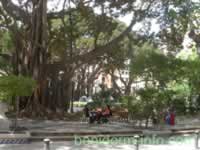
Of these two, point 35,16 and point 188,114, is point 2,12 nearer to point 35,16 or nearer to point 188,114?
point 35,16

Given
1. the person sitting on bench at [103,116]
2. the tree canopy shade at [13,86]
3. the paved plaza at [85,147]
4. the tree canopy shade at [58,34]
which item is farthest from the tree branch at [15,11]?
the paved plaza at [85,147]

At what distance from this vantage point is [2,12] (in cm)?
2378

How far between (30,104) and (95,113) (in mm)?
3802

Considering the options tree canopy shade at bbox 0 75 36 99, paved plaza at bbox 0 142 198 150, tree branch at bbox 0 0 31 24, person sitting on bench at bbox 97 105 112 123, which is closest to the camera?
paved plaza at bbox 0 142 198 150

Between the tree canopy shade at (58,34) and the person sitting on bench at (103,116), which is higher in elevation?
the tree canopy shade at (58,34)

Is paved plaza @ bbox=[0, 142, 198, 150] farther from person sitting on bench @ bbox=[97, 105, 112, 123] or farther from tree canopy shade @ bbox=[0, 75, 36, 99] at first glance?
person sitting on bench @ bbox=[97, 105, 112, 123]

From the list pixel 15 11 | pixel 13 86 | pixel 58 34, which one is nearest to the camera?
pixel 13 86

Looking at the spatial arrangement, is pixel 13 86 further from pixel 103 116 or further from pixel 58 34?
pixel 58 34

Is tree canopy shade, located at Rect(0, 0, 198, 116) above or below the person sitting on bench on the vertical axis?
above

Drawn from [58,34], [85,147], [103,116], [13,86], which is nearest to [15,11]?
[58,34]

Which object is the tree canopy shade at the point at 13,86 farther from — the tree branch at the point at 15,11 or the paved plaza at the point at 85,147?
the tree branch at the point at 15,11

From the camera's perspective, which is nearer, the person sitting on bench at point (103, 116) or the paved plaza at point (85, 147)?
the paved plaza at point (85, 147)

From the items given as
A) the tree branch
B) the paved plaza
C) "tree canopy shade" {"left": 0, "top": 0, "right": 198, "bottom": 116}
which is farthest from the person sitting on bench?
the tree branch

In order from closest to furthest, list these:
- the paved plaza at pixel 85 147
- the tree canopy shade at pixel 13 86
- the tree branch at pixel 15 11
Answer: the paved plaza at pixel 85 147 → the tree canopy shade at pixel 13 86 → the tree branch at pixel 15 11
